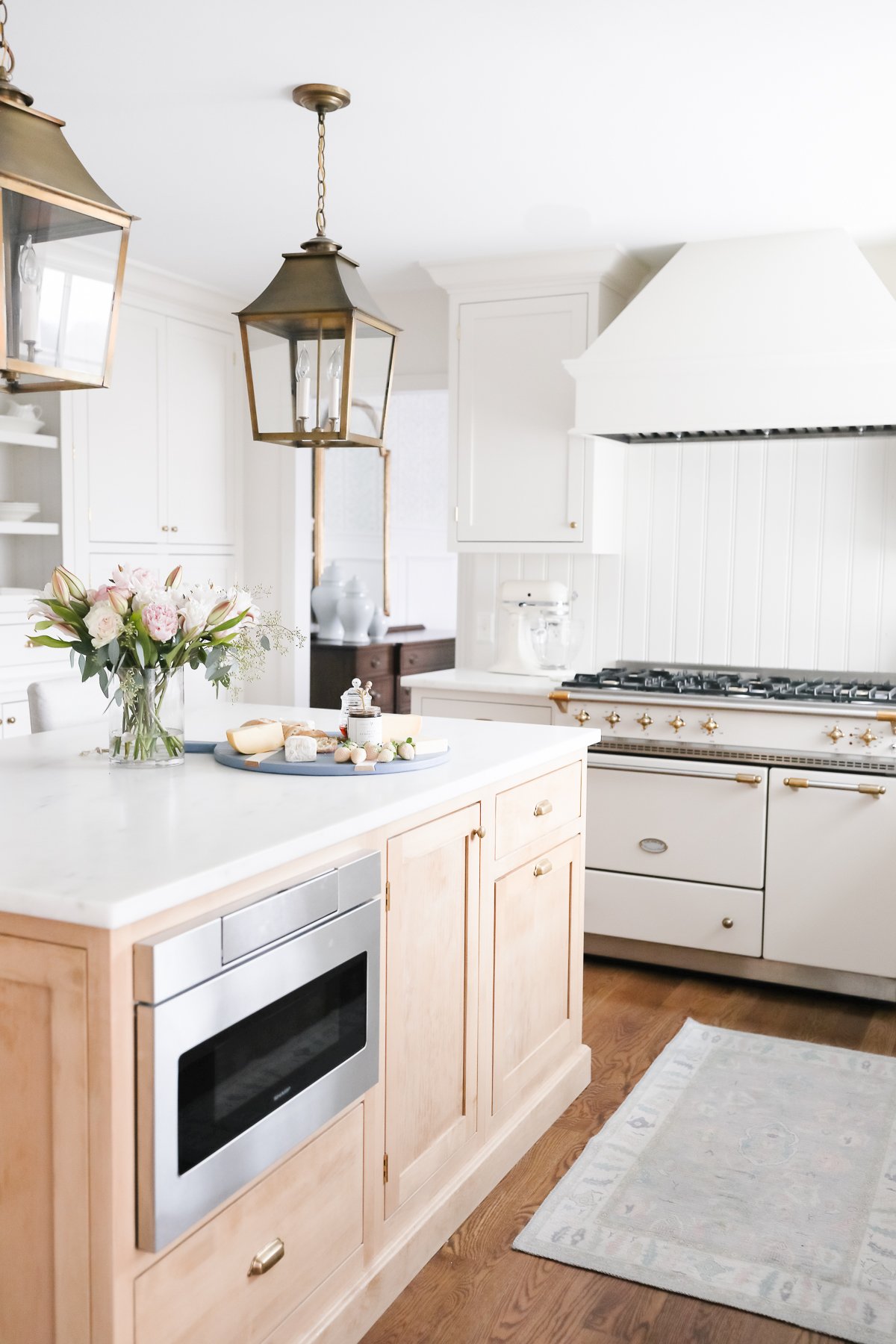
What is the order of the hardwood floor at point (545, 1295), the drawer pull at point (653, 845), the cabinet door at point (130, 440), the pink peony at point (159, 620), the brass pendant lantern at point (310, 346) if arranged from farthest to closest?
the cabinet door at point (130, 440), the drawer pull at point (653, 845), the brass pendant lantern at point (310, 346), the pink peony at point (159, 620), the hardwood floor at point (545, 1295)

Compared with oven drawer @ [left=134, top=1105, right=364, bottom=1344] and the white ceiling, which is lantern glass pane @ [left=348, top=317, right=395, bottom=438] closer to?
the white ceiling

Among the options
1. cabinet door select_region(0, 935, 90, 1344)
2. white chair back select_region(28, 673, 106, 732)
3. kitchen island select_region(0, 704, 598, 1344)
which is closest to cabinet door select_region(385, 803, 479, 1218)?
kitchen island select_region(0, 704, 598, 1344)

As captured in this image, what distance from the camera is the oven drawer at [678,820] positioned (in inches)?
144

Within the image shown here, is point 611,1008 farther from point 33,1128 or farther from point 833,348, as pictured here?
point 33,1128

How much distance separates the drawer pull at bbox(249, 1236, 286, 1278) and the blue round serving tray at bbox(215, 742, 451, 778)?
816 mm

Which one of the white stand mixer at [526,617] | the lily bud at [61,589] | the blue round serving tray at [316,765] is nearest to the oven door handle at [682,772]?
the white stand mixer at [526,617]

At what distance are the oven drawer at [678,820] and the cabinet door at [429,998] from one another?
157 centimetres

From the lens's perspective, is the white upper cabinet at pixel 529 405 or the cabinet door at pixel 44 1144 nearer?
the cabinet door at pixel 44 1144

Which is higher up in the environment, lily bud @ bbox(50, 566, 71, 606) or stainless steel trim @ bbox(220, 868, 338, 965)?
lily bud @ bbox(50, 566, 71, 606)

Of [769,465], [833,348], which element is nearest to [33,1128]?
[833,348]

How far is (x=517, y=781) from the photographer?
2.52 metres

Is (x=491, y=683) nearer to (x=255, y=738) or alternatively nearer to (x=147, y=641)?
(x=255, y=738)

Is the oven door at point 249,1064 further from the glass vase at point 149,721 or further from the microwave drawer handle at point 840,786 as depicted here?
the microwave drawer handle at point 840,786

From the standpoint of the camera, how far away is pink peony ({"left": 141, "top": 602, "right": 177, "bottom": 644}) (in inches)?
82.9
